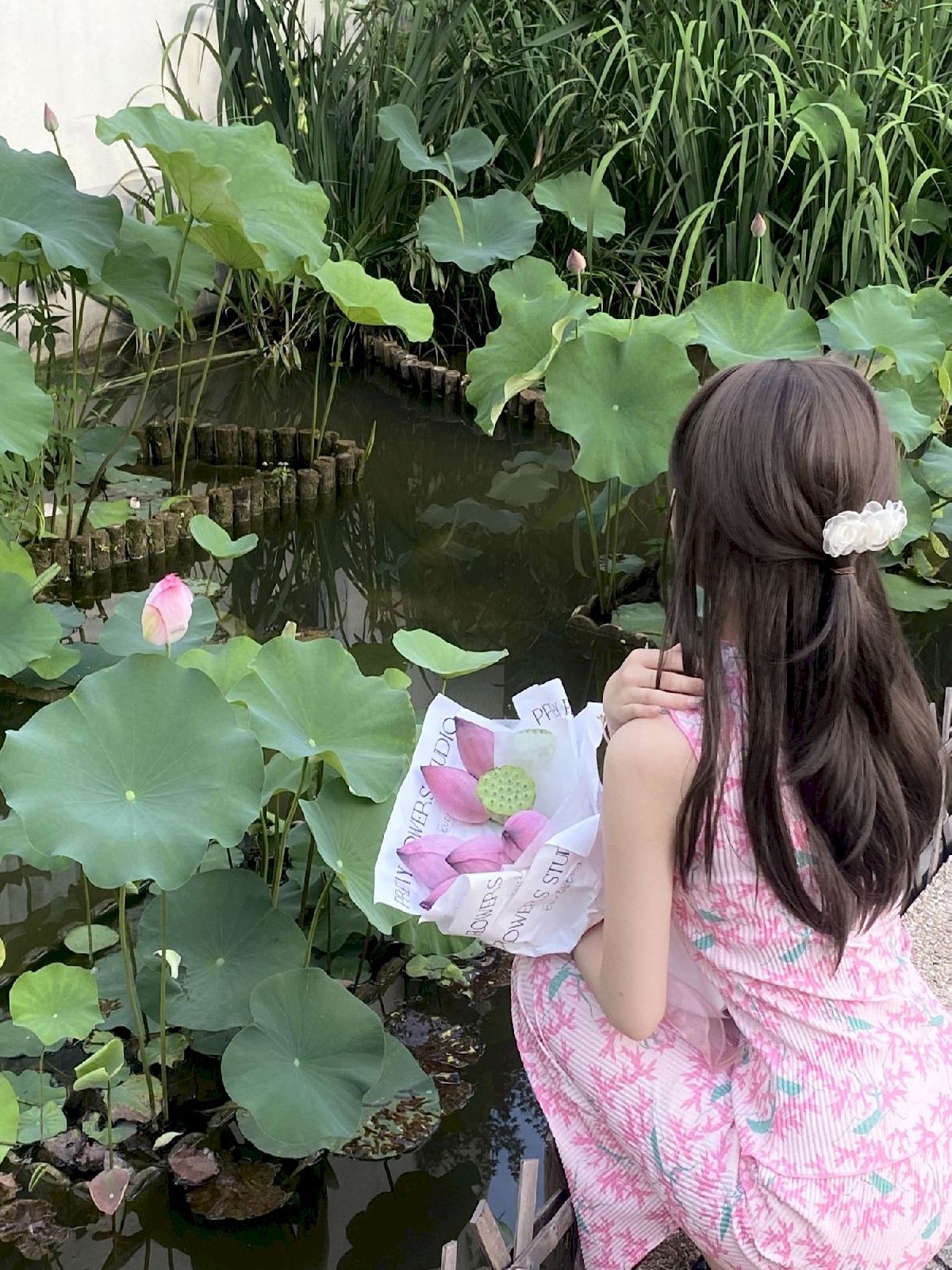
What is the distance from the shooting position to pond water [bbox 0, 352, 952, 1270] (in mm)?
1455

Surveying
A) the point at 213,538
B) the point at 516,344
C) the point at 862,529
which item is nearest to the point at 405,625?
the point at 516,344

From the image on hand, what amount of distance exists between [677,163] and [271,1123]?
3883 mm

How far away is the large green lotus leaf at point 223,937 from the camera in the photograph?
5.00 feet

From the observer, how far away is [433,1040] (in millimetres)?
1749

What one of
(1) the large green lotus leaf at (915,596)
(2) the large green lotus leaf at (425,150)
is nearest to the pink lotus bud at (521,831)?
(1) the large green lotus leaf at (915,596)

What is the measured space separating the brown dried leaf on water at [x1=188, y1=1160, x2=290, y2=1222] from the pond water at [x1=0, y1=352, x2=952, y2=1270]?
0.6 inches

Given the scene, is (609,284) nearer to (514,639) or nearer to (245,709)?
(514,639)

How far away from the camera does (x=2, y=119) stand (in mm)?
4051

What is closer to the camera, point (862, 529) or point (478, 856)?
point (862, 529)

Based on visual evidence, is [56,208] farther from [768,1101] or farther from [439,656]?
[768,1101]

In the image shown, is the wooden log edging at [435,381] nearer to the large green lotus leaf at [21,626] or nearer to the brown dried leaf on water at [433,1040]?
the large green lotus leaf at [21,626]

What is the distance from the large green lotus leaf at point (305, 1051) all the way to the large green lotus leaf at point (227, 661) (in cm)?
46

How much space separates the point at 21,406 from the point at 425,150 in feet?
7.84

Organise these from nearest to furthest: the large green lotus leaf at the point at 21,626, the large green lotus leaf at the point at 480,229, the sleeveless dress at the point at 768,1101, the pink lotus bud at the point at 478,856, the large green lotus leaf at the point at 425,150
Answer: the sleeveless dress at the point at 768,1101, the pink lotus bud at the point at 478,856, the large green lotus leaf at the point at 21,626, the large green lotus leaf at the point at 480,229, the large green lotus leaf at the point at 425,150
